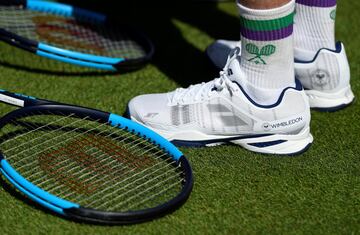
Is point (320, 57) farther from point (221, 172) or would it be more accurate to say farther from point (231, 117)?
point (221, 172)

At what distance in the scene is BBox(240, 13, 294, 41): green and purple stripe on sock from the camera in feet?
5.78

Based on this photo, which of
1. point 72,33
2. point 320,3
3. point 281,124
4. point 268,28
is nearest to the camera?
point 268,28

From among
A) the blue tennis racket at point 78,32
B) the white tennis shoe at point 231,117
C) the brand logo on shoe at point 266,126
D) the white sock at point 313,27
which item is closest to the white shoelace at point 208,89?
the white tennis shoe at point 231,117

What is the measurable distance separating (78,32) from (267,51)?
3.18 ft

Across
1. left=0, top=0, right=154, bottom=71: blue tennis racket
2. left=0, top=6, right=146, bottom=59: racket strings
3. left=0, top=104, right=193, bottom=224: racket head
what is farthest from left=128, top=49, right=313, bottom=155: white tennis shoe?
left=0, top=6, right=146, bottom=59: racket strings

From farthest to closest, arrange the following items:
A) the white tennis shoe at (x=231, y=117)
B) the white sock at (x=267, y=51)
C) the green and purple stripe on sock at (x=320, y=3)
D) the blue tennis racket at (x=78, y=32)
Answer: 1. the blue tennis racket at (x=78, y=32)
2. the green and purple stripe on sock at (x=320, y=3)
3. the white tennis shoe at (x=231, y=117)
4. the white sock at (x=267, y=51)

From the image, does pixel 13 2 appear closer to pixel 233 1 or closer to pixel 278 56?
pixel 233 1

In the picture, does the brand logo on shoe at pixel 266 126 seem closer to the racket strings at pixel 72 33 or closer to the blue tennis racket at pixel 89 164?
the blue tennis racket at pixel 89 164

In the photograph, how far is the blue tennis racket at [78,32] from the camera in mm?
2410

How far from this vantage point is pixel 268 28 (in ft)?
5.80

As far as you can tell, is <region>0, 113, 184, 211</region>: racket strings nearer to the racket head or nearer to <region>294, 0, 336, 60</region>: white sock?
the racket head

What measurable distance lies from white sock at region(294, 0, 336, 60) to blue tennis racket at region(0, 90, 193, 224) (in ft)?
1.94

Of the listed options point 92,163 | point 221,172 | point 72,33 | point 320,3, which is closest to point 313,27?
point 320,3

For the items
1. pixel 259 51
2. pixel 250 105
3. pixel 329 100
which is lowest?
pixel 329 100
